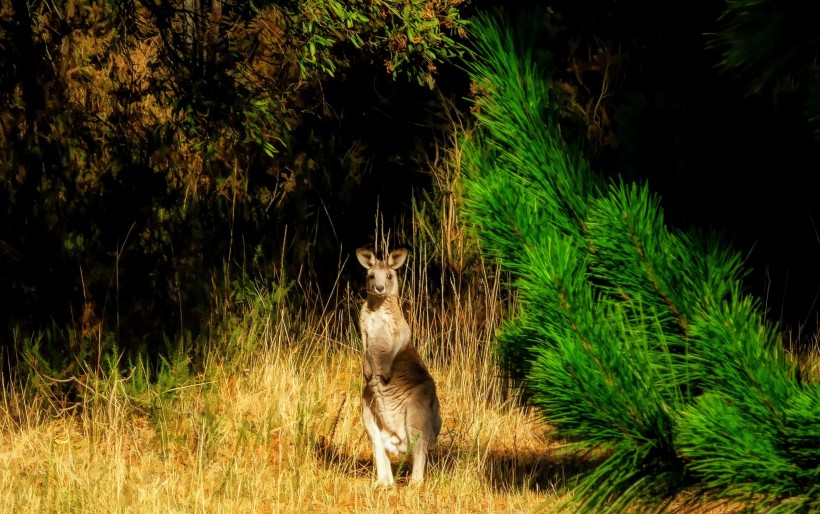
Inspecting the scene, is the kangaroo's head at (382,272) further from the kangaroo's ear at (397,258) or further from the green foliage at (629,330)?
the green foliage at (629,330)

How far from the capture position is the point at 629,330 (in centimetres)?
320

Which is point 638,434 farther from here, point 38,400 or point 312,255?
point 312,255

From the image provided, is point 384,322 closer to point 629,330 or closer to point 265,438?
point 265,438

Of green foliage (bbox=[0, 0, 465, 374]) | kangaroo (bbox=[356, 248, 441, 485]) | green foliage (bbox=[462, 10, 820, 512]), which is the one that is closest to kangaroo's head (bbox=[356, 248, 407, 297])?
kangaroo (bbox=[356, 248, 441, 485])

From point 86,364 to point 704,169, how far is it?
465 cm

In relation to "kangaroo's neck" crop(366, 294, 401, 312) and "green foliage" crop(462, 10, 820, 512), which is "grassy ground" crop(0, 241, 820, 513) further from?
"green foliage" crop(462, 10, 820, 512)

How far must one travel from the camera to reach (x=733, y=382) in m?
2.85

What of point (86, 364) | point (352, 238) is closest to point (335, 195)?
point (352, 238)

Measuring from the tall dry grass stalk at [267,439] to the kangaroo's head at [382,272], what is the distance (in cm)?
69

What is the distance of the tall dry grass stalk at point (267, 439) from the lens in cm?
559

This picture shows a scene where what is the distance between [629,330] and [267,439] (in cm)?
373

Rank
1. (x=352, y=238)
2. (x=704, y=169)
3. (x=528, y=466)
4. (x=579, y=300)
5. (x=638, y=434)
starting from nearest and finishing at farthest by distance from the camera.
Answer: (x=638, y=434), (x=579, y=300), (x=704, y=169), (x=528, y=466), (x=352, y=238)

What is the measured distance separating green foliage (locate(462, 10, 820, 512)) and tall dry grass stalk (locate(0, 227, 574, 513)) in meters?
1.23

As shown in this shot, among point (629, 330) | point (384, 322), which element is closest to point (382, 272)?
point (384, 322)
